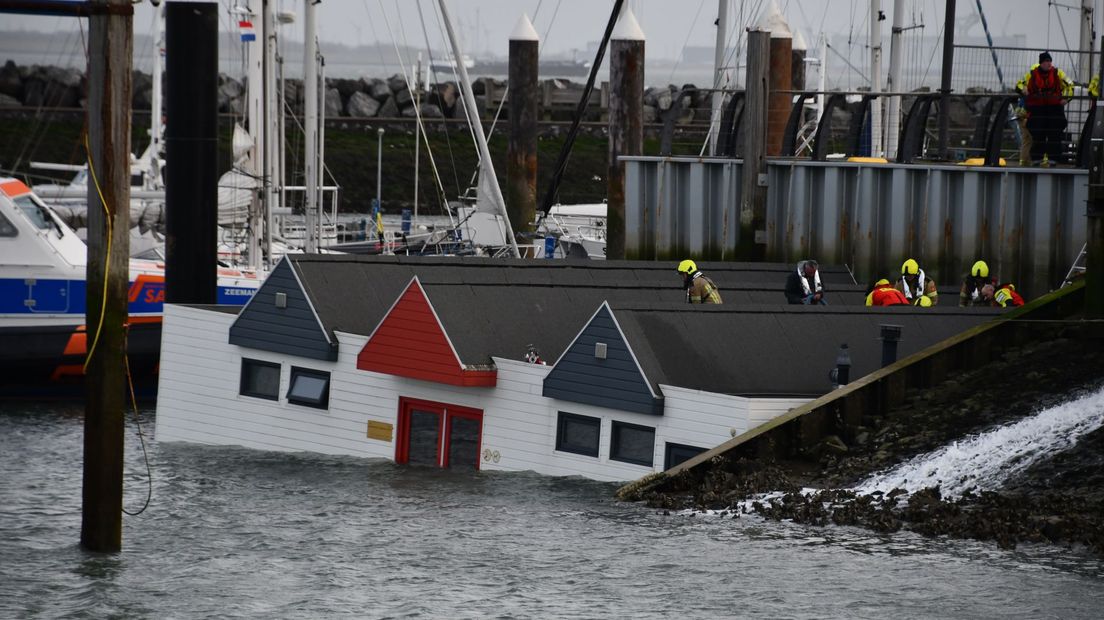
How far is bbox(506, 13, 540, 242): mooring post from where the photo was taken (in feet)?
149

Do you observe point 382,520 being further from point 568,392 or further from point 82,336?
point 82,336

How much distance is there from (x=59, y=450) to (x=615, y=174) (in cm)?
1396

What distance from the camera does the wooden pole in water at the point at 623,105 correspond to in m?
39.6

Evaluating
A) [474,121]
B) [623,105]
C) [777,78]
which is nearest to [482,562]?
[474,121]

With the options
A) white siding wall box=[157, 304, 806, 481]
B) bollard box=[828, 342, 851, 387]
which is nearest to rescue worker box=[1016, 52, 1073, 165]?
bollard box=[828, 342, 851, 387]

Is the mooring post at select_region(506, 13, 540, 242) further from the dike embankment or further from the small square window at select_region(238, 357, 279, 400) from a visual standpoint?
the dike embankment

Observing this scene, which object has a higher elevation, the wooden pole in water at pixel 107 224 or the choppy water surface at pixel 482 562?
the wooden pole in water at pixel 107 224

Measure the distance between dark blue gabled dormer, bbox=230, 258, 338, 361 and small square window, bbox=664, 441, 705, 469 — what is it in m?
6.37

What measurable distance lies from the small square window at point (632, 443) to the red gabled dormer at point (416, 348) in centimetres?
230

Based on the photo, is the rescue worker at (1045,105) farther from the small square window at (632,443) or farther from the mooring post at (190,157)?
the mooring post at (190,157)

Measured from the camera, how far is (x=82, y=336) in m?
38.3

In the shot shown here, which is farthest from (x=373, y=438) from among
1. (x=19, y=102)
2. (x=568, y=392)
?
(x=19, y=102)

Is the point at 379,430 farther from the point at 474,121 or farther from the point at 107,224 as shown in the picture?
the point at 474,121

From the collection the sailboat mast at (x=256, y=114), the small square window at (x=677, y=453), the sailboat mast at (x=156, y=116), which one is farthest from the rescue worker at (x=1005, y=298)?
the sailboat mast at (x=156, y=116)
